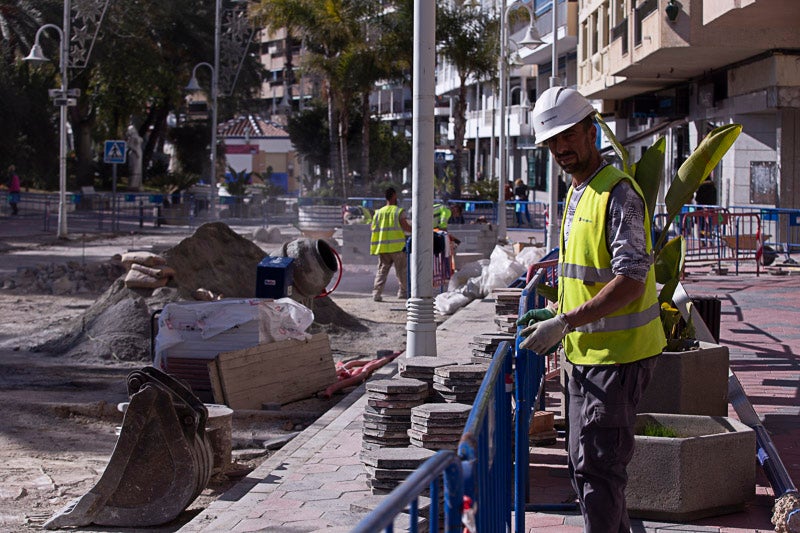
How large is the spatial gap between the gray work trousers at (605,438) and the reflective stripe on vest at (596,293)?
6 cm

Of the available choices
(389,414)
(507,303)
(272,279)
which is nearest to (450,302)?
(272,279)

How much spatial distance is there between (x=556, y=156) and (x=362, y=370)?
7.45 m

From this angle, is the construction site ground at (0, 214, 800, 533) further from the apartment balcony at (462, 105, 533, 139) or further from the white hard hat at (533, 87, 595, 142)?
the apartment balcony at (462, 105, 533, 139)

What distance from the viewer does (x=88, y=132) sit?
56.8 metres

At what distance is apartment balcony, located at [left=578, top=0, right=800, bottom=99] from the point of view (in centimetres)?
2161

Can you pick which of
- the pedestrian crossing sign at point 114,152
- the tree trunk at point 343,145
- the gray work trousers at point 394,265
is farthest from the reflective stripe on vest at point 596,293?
the tree trunk at point 343,145

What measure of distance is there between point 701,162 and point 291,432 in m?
4.47

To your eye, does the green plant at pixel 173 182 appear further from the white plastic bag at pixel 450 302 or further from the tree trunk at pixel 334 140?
the white plastic bag at pixel 450 302

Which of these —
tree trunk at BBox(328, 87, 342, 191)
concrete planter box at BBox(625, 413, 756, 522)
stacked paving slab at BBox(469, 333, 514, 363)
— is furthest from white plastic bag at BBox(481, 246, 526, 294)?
tree trunk at BBox(328, 87, 342, 191)

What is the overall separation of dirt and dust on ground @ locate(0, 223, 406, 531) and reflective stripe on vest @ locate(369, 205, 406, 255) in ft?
3.08

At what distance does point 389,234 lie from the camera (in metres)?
18.4

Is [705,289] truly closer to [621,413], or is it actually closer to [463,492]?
[621,413]

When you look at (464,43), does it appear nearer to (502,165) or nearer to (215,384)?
(502,165)

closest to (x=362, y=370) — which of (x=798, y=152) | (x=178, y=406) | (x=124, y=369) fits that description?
(x=124, y=369)
